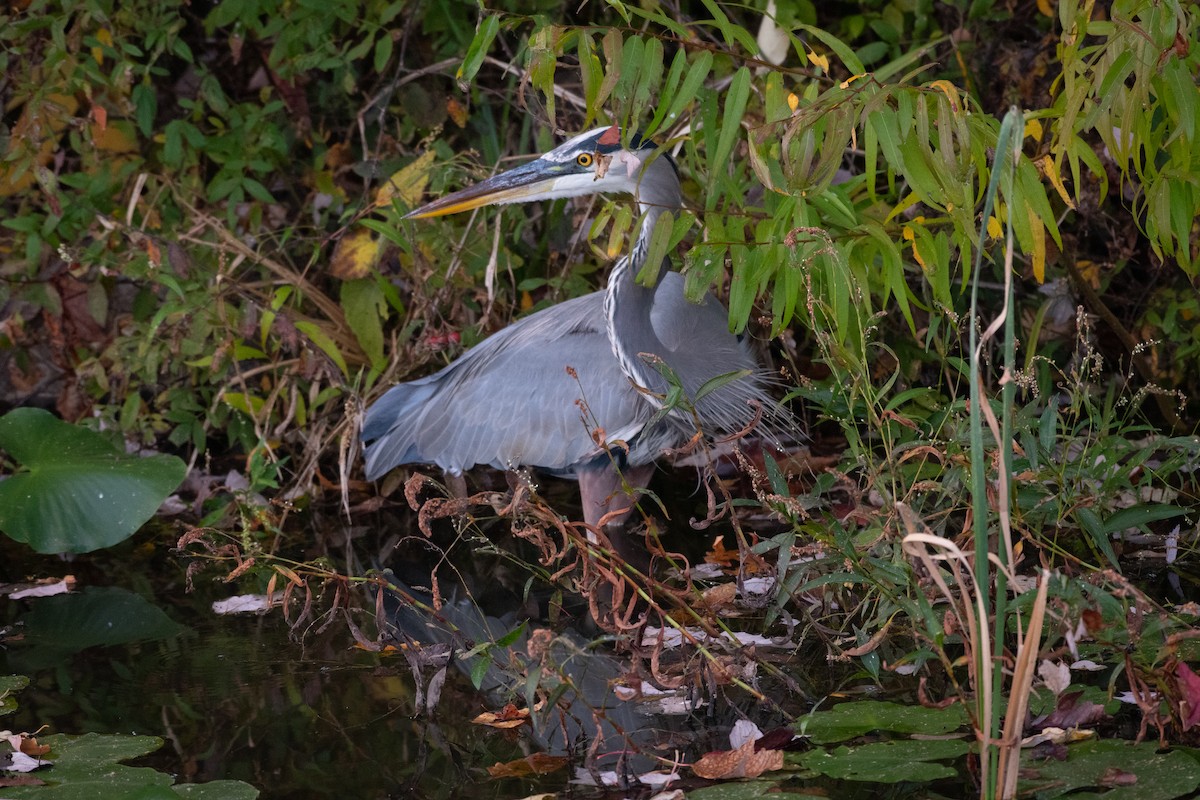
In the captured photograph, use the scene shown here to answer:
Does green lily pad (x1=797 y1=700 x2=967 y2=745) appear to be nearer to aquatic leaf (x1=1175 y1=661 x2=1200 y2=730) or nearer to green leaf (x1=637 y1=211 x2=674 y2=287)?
aquatic leaf (x1=1175 y1=661 x2=1200 y2=730)

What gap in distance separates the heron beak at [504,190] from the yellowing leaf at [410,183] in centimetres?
52

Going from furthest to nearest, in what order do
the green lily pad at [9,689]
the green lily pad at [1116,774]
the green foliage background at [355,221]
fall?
the green foliage background at [355,221] → the green lily pad at [9,689] → the green lily pad at [1116,774]

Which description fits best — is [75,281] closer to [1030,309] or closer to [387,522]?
[387,522]

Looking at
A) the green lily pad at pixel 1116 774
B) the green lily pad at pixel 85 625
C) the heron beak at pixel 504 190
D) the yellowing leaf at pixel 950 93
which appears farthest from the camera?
the heron beak at pixel 504 190

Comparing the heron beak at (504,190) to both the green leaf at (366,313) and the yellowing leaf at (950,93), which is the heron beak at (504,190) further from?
the yellowing leaf at (950,93)

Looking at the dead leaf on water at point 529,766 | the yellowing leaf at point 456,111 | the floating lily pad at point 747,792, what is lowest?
the dead leaf on water at point 529,766

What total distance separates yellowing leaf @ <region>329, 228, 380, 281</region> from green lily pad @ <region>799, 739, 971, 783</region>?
2.67m

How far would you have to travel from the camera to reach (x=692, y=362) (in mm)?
3793

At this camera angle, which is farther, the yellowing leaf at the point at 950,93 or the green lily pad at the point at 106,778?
the yellowing leaf at the point at 950,93

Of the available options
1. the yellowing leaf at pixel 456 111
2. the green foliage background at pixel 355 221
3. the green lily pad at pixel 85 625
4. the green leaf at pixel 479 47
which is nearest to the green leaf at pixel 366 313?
the green foliage background at pixel 355 221

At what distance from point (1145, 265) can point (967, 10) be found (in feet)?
3.57

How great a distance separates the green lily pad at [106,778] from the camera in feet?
7.36

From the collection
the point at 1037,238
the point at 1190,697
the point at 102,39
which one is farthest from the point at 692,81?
the point at 102,39

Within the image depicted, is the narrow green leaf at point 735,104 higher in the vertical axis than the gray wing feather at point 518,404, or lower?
higher
